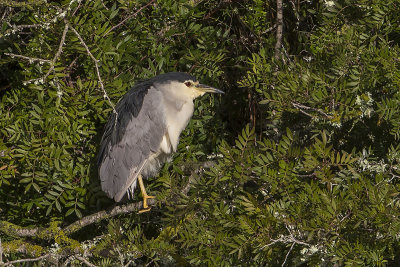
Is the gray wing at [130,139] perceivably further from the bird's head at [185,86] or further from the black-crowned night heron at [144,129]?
the bird's head at [185,86]

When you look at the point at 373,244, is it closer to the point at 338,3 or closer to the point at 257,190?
the point at 257,190

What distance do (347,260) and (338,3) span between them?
1551mm

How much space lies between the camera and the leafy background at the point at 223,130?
2611 millimetres

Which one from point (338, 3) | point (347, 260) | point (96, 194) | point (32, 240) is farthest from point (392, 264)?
point (32, 240)

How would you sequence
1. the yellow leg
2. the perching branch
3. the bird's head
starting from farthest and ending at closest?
1. the bird's head
2. the yellow leg
3. the perching branch

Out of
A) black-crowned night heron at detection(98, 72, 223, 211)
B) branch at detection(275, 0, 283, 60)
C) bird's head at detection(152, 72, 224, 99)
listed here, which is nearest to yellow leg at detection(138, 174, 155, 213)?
black-crowned night heron at detection(98, 72, 223, 211)

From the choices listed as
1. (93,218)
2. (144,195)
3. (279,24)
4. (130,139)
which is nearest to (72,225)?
(93,218)

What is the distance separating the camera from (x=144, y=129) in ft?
12.8

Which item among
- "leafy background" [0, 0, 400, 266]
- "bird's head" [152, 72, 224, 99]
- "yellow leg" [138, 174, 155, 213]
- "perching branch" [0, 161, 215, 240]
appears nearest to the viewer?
"leafy background" [0, 0, 400, 266]

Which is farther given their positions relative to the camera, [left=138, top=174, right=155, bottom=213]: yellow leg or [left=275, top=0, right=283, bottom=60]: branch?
[left=275, top=0, right=283, bottom=60]: branch

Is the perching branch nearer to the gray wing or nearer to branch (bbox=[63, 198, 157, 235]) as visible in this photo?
branch (bbox=[63, 198, 157, 235])

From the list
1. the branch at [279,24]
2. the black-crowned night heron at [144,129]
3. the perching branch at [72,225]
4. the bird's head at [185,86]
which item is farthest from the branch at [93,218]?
the branch at [279,24]

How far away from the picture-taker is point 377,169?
9.20ft

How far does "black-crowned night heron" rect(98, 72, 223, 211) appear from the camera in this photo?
142 inches
